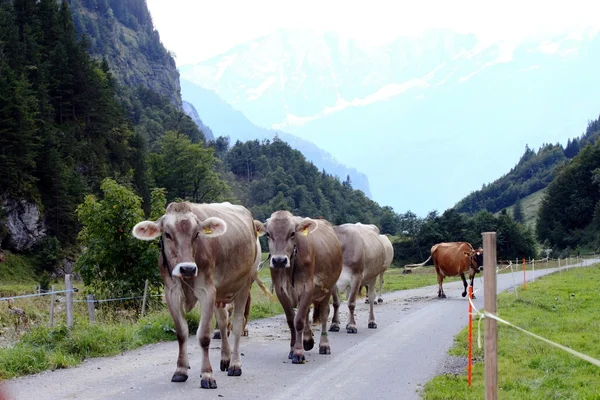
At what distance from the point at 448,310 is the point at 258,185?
418 ft

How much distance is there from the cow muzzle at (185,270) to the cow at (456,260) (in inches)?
789

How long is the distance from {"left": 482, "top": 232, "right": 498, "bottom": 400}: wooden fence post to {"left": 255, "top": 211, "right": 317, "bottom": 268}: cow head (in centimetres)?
546

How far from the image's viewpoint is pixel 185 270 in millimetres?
8188

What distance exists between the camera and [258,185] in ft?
484

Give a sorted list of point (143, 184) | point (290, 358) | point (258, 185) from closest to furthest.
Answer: point (290, 358) < point (143, 184) < point (258, 185)

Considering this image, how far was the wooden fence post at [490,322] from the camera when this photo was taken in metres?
5.26

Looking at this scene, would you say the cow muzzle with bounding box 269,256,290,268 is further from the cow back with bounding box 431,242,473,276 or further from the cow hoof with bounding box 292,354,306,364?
the cow back with bounding box 431,242,473,276

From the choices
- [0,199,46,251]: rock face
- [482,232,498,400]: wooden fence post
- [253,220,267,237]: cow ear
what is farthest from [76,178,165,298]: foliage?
[0,199,46,251]: rock face

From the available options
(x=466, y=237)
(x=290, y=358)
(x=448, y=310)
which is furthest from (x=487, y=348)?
(x=466, y=237)

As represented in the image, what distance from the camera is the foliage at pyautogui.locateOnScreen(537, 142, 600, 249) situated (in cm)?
10731

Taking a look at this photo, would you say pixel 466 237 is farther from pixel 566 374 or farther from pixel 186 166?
pixel 566 374

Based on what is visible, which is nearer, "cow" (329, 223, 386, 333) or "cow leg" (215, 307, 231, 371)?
"cow leg" (215, 307, 231, 371)

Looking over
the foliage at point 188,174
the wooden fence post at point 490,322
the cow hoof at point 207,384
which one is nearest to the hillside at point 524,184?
the foliage at point 188,174

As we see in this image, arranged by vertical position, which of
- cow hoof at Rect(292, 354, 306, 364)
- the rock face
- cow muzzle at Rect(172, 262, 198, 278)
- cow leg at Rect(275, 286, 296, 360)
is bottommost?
cow hoof at Rect(292, 354, 306, 364)
